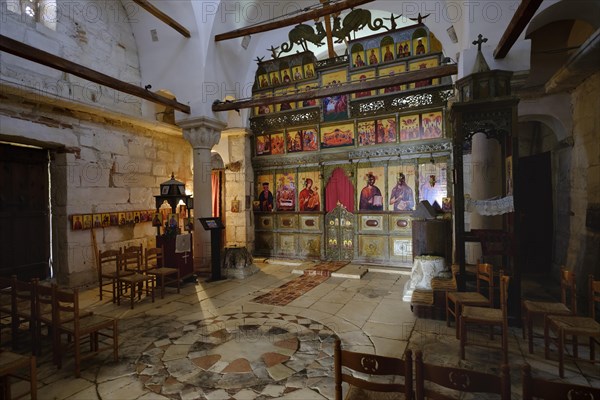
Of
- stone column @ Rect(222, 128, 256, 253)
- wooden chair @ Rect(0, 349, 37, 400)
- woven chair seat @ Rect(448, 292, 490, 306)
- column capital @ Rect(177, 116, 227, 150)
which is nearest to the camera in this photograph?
wooden chair @ Rect(0, 349, 37, 400)

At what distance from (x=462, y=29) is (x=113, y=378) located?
6688 millimetres

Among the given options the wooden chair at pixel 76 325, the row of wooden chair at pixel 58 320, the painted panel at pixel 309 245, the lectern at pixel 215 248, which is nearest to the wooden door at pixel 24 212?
the row of wooden chair at pixel 58 320

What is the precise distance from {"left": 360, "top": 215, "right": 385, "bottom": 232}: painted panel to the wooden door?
23.2ft

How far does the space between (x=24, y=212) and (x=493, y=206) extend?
26.6 feet

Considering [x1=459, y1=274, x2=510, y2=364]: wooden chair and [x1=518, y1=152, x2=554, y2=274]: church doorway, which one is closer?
[x1=459, y1=274, x2=510, y2=364]: wooden chair

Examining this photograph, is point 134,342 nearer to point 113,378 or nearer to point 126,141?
point 113,378

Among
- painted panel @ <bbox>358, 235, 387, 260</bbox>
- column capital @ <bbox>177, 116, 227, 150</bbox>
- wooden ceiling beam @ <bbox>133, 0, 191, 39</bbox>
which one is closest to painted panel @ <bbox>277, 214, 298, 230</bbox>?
painted panel @ <bbox>358, 235, 387, 260</bbox>

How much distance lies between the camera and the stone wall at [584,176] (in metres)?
4.89

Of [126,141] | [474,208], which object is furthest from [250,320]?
[126,141]

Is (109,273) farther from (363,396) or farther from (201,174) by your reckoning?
Result: (363,396)

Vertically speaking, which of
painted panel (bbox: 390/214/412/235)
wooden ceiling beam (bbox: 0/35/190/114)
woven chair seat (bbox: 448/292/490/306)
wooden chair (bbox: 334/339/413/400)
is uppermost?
wooden ceiling beam (bbox: 0/35/190/114)

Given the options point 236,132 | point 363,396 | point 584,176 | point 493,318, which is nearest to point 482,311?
point 493,318

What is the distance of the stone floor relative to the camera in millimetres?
2959

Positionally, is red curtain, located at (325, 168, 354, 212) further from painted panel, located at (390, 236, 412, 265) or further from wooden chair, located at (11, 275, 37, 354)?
wooden chair, located at (11, 275, 37, 354)
